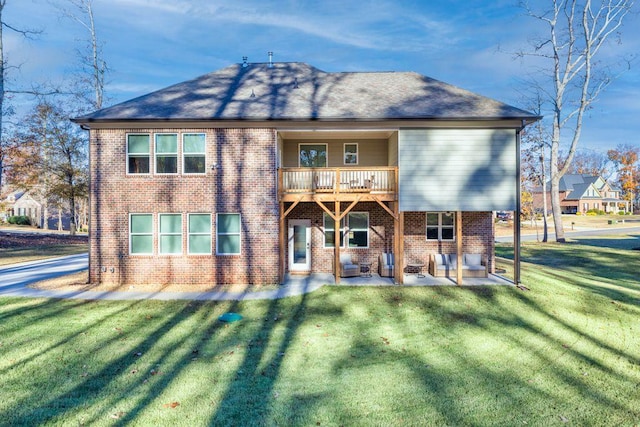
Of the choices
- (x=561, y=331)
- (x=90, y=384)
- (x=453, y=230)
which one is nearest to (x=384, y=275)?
(x=453, y=230)

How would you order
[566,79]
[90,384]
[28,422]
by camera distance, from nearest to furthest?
[28,422]
[90,384]
[566,79]

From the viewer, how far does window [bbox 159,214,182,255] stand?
12.0 m

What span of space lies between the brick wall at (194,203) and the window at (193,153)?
0.65 ft

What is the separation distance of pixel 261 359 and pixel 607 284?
40.3 feet

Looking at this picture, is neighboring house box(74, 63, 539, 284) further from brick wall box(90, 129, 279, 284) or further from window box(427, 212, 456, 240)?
window box(427, 212, 456, 240)

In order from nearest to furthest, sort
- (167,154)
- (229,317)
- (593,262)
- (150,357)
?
(150,357), (229,317), (167,154), (593,262)

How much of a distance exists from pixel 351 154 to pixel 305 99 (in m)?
2.72

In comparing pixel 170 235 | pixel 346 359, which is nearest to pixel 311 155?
pixel 170 235

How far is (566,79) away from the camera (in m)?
24.0

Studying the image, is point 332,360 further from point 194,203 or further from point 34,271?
point 34,271

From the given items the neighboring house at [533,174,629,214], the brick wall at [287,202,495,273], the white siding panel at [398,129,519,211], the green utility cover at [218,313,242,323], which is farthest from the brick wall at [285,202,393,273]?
the neighboring house at [533,174,629,214]

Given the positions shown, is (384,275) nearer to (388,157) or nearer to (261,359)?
(388,157)

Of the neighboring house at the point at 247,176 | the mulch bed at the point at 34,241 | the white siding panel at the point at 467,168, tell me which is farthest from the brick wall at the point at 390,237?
the mulch bed at the point at 34,241

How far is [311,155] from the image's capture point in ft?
45.8
